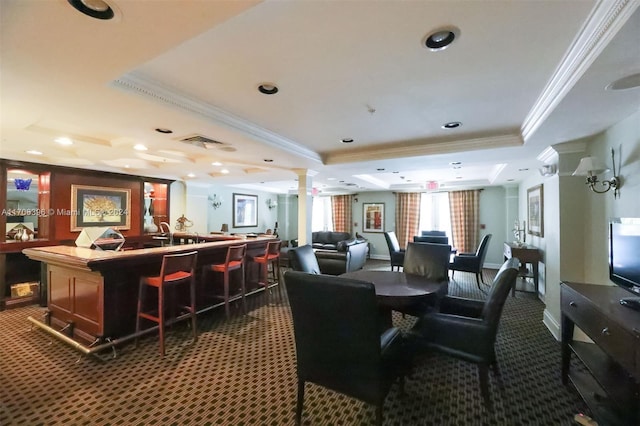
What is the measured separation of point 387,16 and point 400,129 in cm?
187

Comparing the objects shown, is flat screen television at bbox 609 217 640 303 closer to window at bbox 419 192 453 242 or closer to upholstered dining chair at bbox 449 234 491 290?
upholstered dining chair at bbox 449 234 491 290

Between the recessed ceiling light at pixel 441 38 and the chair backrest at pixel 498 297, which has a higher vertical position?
the recessed ceiling light at pixel 441 38

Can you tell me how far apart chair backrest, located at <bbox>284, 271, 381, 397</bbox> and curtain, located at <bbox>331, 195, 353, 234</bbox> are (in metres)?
7.71

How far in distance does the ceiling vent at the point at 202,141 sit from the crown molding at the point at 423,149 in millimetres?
1758

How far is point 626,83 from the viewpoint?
173 cm

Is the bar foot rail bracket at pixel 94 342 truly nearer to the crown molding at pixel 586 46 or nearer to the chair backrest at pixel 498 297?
the chair backrest at pixel 498 297

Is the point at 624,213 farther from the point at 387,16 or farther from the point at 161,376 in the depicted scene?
the point at 161,376

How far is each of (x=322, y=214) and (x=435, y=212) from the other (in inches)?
Result: 153

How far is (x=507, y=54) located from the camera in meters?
1.73

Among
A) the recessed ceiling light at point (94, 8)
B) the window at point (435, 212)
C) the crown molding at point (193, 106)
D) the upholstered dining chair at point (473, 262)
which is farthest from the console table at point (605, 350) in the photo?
the window at point (435, 212)

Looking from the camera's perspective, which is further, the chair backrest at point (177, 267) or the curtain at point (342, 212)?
the curtain at point (342, 212)

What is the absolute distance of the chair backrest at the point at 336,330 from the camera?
161 cm

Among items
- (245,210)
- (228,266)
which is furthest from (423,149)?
(245,210)

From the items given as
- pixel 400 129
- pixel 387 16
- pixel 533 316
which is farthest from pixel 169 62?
pixel 533 316
